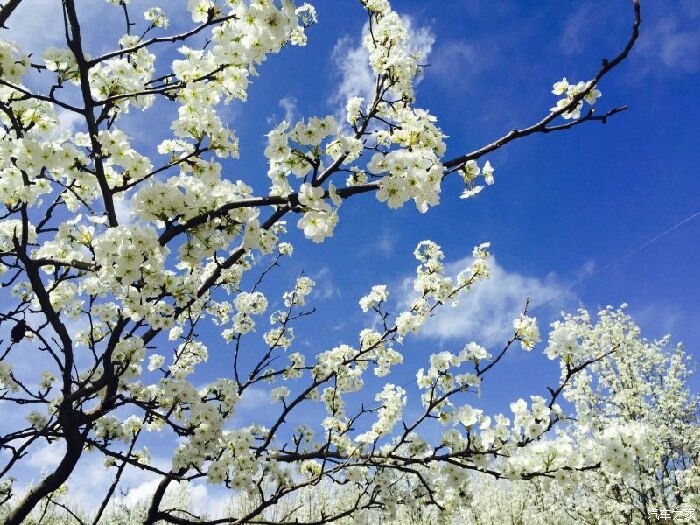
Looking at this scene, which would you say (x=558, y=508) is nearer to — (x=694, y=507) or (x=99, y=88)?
(x=694, y=507)

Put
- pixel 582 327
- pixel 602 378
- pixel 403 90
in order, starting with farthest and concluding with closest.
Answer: pixel 582 327 < pixel 602 378 < pixel 403 90

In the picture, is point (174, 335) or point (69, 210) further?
point (174, 335)

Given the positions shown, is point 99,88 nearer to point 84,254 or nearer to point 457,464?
point 84,254

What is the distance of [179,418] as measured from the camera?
410cm

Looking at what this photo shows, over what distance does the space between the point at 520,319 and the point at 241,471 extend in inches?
124

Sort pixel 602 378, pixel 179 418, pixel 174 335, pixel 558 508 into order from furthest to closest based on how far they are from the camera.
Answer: pixel 602 378
pixel 558 508
pixel 174 335
pixel 179 418

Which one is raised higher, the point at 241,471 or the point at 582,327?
the point at 582,327

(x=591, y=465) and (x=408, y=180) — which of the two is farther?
(x=591, y=465)

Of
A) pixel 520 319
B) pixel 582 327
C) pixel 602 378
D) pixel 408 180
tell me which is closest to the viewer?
pixel 408 180

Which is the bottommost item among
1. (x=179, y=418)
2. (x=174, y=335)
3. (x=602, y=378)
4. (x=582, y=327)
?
(x=179, y=418)

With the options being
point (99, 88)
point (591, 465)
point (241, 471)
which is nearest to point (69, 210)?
point (99, 88)

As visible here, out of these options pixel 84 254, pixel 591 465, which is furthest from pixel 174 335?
pixel 591 465

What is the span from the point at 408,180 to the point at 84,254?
2.55m

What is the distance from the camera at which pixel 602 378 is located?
17.8m
